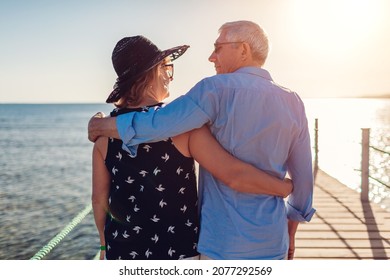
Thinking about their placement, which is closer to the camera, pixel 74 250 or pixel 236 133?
pixel 236 133

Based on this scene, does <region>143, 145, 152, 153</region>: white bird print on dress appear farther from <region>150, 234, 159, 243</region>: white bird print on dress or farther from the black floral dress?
<region>150, 234, 159, 243</region>: white bird print on dress

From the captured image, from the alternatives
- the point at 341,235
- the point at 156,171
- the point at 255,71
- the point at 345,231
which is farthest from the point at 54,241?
the point at 345,231

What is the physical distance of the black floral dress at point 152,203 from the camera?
1.42 metres

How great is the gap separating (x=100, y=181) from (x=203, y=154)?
0.38 metres

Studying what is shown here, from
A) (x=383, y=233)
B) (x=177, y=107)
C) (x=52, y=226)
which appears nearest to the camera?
(x=177, y=107)

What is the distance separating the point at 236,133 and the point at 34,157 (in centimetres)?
2428

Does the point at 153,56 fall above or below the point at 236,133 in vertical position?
above

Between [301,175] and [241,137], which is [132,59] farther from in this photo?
[301,175]

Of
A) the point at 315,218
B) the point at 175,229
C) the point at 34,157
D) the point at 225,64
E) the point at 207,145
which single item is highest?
the point at 225,64

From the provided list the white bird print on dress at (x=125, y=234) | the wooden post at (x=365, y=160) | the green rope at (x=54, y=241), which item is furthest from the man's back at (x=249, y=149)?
the wooden post at (x=365, y=160)

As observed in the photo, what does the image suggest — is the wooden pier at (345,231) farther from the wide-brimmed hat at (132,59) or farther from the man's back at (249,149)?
the wide-brimmed hat at (132,59)

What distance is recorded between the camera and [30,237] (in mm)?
9383
